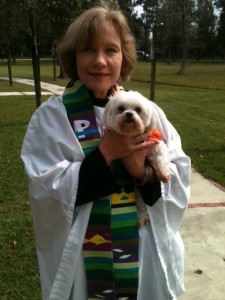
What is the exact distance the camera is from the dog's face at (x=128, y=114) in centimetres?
185

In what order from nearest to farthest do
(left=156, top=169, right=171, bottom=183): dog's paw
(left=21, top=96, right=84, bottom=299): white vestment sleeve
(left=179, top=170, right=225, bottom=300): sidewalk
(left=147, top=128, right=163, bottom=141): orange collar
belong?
(left=21, top=96, right=84, bottom=299): white vestment sleeve
(left=156, top=169, right=171, bottom=183): dog's paw
(left=147, top=128, right=163, bottom=141): orange collar
(left=179, top=170, right=225, bottom=300): sidewalk

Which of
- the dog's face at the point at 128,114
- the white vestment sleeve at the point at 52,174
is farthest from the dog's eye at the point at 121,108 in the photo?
the white vestment sleeve at the point at 52,174

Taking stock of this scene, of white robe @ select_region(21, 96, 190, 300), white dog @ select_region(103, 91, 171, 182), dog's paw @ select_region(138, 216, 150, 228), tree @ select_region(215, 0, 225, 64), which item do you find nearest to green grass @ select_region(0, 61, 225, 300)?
white robe @ select_region(21, 96, 190, 300)

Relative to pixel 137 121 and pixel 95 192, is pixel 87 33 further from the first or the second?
pixel 95 192

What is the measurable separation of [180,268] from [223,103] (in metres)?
13.4

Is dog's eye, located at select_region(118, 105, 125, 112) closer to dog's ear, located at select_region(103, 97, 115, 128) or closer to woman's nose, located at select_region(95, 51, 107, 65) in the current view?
dog's ear, located at select_region(103, 97, 115, 128)

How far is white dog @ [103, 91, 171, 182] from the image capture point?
185cm

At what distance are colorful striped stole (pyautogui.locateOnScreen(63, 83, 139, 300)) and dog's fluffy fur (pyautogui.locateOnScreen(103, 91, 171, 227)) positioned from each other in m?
0.06

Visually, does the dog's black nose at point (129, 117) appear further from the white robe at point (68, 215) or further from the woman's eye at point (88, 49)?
the woman's eye at point (88, 49)

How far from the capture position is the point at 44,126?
71.1 inches

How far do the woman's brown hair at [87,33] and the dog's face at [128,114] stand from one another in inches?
9.2

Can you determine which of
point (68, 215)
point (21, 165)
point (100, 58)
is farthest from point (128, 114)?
point (21, 165)

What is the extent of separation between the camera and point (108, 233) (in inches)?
70.9

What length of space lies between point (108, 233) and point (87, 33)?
0.84 m
